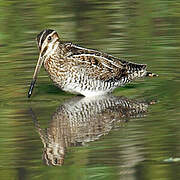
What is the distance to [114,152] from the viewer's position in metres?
8.44

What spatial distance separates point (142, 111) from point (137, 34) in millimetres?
3732

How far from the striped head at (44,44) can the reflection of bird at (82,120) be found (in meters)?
0.54

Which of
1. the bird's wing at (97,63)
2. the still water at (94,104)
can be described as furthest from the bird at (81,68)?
the still water at (94,104)

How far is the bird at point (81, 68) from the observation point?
10.9 m

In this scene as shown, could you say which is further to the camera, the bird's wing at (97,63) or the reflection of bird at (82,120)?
the bird's wing at (97,63)

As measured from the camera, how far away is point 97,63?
36.8 feet

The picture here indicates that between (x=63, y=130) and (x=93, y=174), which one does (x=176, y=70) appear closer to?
(x=63, y=130)

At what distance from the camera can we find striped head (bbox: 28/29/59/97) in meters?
10.9

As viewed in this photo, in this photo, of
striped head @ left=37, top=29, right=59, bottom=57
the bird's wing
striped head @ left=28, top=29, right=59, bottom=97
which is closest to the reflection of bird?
the bird's wing

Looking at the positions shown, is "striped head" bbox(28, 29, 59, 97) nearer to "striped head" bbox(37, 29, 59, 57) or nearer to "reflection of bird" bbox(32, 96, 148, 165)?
"striped head" bbox(37, 29, 59, 57)

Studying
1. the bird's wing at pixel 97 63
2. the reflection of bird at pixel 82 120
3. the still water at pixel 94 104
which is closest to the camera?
the still water at pixel 94 104

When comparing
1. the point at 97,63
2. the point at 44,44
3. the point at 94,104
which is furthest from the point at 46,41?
the point at 94,104

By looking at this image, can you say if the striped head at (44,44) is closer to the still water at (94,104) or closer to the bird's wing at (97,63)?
the bird's wing at (97,63)

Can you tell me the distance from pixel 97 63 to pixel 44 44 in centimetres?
71
